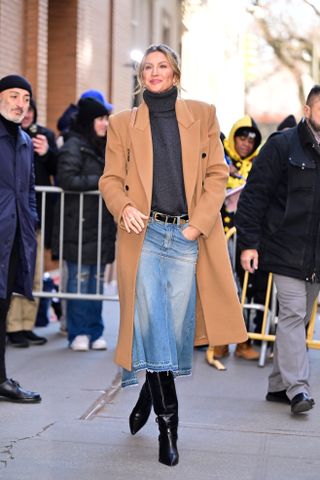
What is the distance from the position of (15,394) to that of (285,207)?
2132mm

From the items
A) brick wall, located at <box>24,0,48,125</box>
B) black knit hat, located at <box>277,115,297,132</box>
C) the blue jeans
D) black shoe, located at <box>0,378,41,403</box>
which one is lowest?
black shoe, located at <box>0,378,41,403</box>

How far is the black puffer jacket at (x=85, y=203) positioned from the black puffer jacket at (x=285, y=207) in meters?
2.29

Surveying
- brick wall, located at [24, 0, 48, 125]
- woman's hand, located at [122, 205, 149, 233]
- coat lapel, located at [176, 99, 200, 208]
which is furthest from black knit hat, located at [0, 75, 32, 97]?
brick wall, located at [24, 0, 48, 125]

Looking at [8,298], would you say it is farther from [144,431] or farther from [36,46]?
[36,46]

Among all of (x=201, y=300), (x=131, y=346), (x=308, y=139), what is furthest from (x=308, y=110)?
Result: (x=131, y=346)

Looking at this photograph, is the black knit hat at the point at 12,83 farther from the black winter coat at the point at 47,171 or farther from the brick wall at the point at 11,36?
the brick wall at the point at 11,36

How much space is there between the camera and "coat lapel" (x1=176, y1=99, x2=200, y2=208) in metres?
Answer: 5.03

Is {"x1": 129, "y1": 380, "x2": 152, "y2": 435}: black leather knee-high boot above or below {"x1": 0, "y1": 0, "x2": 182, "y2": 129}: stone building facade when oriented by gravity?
below

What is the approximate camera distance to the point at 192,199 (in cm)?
509

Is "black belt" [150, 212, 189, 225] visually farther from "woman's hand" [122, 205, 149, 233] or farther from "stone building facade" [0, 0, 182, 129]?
"stone building facade" [0, 0, 182, 129]

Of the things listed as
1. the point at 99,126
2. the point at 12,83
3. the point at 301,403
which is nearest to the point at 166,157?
the point at 12,83

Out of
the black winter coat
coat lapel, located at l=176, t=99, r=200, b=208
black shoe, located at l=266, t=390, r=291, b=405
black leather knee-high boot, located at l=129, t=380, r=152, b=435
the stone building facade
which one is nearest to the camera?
coat lapel, located at l=176, t=99, r=200, b=208

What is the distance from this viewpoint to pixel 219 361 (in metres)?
7.77

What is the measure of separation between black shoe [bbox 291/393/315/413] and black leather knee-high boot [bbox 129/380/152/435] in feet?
3.29
